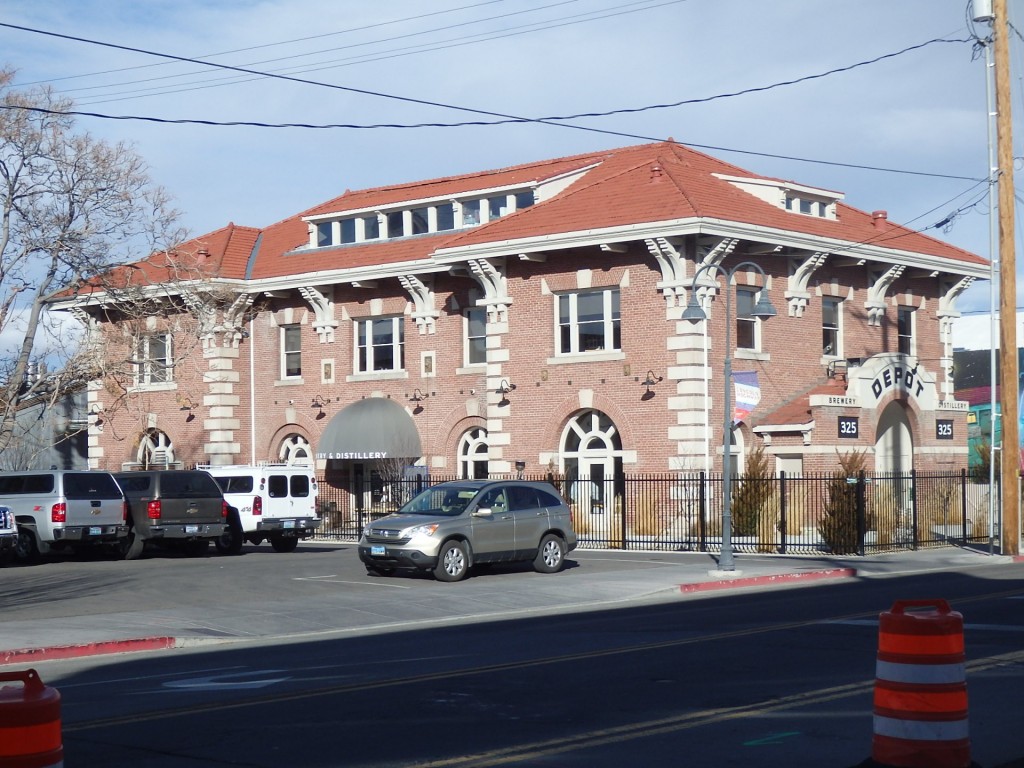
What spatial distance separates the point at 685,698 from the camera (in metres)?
10.9

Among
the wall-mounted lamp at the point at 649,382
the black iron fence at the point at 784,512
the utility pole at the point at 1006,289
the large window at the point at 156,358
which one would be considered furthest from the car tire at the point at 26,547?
the utility pole at the point at 1006,289

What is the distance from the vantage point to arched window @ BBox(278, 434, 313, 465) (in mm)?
43562

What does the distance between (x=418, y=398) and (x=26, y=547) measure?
14428 millimetres

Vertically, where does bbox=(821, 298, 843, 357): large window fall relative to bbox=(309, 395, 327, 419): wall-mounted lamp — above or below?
above

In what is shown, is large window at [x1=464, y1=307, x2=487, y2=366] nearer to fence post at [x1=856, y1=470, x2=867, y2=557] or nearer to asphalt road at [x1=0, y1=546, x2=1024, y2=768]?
fence post at [x1=856, y1=470, x2=867, y2=557]

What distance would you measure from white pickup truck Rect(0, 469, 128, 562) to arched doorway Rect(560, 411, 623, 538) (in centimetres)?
1226

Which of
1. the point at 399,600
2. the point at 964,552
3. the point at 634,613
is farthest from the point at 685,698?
the point at 964,552

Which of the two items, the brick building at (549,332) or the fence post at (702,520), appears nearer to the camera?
the fence post at (702,520)

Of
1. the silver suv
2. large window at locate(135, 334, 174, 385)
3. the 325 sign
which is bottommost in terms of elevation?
the silver suv

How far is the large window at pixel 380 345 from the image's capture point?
41.7 metres

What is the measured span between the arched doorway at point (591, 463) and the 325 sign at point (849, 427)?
5791 mm

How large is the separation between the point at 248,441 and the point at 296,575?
777 inches

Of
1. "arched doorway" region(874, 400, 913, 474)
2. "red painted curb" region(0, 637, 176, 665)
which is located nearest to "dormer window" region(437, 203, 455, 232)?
"arched doorway" region(874, 400, 913, 474)

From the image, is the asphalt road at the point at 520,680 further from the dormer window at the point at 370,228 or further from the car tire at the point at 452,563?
the dormer window at the point at 370,228
